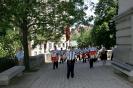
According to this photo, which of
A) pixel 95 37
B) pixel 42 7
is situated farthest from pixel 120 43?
pixel 95 37

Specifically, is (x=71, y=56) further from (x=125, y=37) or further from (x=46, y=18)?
(x=46, y=18)

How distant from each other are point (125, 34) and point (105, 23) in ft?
44.8

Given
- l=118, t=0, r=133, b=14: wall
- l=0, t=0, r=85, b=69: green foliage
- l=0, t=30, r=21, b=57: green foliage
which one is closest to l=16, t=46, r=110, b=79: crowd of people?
l=0, t=30, r=21, b=57: green foliage

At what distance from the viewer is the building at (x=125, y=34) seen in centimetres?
2520

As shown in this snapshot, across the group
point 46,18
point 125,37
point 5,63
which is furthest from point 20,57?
point 125,37

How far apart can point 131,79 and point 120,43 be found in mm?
7196

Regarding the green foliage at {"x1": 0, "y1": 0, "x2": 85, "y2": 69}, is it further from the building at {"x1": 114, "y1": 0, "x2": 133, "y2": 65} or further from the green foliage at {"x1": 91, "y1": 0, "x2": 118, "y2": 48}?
the green foliage at {"x1": 91, "y1": 0, "x2": 118, "y2": 48}

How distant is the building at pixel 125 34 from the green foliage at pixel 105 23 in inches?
403

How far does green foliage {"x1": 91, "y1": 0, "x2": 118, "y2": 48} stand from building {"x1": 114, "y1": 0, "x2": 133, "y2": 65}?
10.2 metres

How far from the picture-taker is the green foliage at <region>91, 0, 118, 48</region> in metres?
41.2

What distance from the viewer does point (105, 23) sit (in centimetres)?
4103

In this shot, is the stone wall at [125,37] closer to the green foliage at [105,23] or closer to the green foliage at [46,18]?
the green foliage at [46,18]

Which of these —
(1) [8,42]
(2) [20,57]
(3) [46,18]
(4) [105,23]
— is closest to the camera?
(3) [46,18]

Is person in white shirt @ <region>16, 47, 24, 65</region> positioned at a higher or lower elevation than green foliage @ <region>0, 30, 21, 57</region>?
lower
